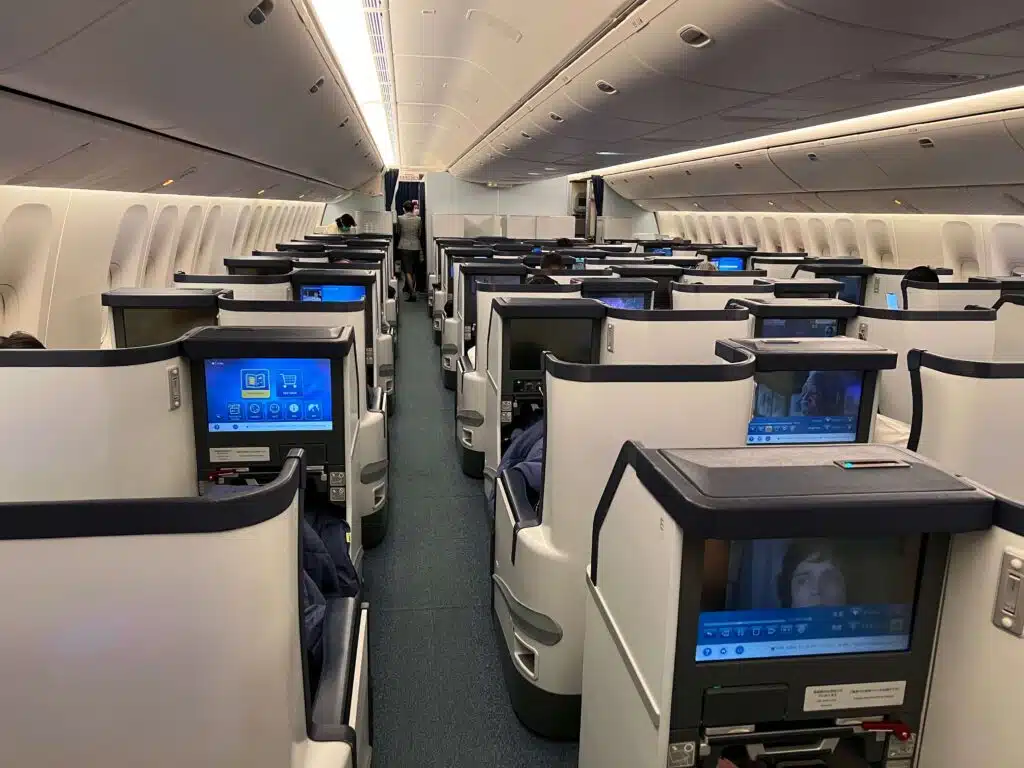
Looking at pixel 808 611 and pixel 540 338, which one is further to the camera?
pixel 540 338

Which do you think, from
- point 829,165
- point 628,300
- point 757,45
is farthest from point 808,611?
point 829,165

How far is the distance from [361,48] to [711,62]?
361 centimetres

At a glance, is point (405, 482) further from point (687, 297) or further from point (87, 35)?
point (87, 35)

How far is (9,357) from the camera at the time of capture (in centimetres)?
281

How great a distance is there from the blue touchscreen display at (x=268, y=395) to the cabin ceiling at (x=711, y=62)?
247 centimetres

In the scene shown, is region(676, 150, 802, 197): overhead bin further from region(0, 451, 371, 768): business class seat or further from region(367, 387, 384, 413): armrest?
region(0, 451, 371, 768): business class seat

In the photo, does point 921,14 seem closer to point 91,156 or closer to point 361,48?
point 361,48

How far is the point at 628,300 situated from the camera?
619 cm

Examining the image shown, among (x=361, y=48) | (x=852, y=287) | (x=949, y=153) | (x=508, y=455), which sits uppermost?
(x=361, y=48)

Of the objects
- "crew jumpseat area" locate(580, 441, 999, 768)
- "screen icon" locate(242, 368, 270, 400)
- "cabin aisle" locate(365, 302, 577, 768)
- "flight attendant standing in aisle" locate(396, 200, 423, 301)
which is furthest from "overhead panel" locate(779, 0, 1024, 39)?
"flight attendant standing in aisle" locate(396, 200, 423, 301)

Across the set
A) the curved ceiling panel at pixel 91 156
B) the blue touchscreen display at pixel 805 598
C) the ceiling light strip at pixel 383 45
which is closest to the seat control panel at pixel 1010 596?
the blue touchscreen display at pixel 805 598

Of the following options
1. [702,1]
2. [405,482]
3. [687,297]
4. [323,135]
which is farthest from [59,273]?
[702,1]

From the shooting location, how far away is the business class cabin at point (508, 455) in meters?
1.54

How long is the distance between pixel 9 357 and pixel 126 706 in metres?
1.82
